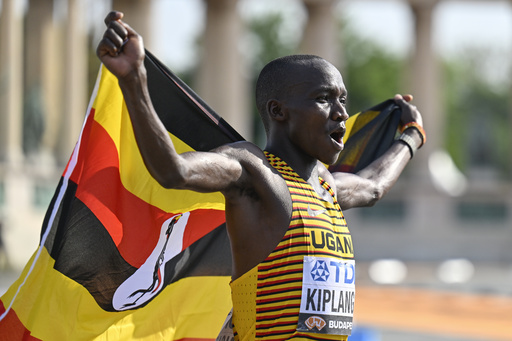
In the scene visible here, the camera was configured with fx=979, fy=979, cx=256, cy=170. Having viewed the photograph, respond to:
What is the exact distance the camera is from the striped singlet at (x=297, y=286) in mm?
5363

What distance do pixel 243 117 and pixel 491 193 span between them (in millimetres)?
13896

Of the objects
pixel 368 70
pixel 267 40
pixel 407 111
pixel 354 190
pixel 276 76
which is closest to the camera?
pixel 276 76

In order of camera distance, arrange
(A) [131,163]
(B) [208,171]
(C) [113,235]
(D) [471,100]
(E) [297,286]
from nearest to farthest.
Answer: (B) [208,171]
(E) [297,286]
(C) [113,235]
(A) [131,163]
(D) [471,100]

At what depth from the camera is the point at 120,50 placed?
15.4ft

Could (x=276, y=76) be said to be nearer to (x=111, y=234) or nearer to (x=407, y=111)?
(x=111, y=234)

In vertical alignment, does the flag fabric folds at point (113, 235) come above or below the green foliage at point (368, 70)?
below

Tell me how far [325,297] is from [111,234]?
2.03 metres

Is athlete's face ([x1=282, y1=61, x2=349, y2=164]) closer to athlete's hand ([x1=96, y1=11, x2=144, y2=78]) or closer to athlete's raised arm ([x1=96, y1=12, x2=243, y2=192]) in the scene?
athlete's raised arm ([x1=96, y1=12, x2=243, y2=192])

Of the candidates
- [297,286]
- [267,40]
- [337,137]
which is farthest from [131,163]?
[267,40]

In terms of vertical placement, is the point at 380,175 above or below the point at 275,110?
above

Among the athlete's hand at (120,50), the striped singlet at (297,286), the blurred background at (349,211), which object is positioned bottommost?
the striped singlet at (297,286)

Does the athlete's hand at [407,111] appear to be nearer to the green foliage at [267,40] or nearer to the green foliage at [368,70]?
the green foliage at [368,70]

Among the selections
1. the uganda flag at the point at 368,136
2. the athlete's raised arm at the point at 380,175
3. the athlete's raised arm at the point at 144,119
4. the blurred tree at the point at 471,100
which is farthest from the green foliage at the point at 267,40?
the athlete's raised arm at the point at 144,119

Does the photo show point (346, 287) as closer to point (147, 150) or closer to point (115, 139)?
point (147, 150)
